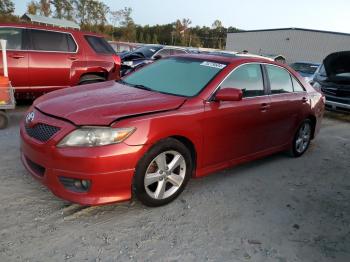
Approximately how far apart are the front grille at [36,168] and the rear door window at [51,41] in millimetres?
4756

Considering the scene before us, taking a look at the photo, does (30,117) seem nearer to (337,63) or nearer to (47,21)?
(337,63)

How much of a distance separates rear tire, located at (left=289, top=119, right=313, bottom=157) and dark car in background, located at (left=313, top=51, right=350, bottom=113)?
3272mm

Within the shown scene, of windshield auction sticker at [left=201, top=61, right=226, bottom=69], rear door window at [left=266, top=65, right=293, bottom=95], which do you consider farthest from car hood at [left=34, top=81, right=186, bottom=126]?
rear door window at [left=266, top=65, right=293, bottom=95]

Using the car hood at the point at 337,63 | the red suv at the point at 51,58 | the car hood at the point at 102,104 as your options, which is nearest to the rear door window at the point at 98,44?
the red suv at the point at 51,58

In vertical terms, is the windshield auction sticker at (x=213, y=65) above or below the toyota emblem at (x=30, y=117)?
above

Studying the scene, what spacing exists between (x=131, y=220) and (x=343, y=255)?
6.39 feet

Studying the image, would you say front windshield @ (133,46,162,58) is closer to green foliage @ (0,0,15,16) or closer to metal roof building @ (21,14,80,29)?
metal roof building @ (21,14,80,29)

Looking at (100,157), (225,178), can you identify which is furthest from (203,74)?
(100,157)

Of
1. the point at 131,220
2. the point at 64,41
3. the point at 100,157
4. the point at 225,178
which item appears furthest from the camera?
the point at 64,41

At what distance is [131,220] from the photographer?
349cm

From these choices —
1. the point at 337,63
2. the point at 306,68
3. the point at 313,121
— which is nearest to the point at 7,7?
the point at 306,68

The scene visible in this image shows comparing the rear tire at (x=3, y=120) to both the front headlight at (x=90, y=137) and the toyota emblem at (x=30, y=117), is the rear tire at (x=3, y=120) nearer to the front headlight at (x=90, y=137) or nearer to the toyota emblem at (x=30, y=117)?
the toyota emblem at (x=30, y=117)

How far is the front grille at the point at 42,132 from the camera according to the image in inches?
132

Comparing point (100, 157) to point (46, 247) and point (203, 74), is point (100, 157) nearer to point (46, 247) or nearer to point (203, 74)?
point (46, 247)
